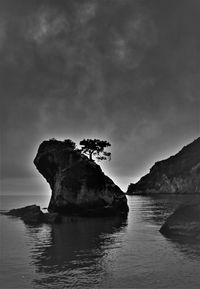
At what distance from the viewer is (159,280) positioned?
2536 centimetres

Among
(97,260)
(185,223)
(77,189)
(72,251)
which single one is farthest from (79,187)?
(97,260)

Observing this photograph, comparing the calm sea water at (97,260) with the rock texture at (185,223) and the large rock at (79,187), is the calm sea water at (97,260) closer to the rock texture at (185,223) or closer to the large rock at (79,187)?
the rock texture at (185,223)

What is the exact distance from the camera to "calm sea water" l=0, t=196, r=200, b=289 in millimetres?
25125

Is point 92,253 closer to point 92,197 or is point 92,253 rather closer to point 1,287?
point 1,287

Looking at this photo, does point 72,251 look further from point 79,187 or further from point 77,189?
point 77,189

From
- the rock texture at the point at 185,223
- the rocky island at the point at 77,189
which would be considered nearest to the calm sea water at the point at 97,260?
the rock texture at the point at 185,223

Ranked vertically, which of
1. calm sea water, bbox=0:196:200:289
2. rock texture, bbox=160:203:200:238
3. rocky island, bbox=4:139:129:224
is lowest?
calm sea water, bbox=0:196:200:289

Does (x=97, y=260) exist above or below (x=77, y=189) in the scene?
below

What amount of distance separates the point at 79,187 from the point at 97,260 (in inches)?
1620

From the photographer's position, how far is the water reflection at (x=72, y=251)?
85.3 feet

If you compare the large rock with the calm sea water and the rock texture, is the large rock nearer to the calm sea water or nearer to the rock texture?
the calm sea water

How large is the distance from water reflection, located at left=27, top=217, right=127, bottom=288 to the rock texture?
6714mm

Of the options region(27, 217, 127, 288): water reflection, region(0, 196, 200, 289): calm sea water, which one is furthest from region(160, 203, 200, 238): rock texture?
region(27, 217, 127, 288): water reflection

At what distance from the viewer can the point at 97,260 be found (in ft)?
104
